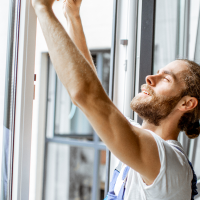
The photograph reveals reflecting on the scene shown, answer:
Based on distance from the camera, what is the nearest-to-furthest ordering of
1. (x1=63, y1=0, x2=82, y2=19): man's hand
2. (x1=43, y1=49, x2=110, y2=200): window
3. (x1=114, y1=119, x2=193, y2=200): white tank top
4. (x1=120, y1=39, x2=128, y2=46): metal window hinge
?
(x1=114, y1=119, x2=193, y2=200): white tank top < (x1=63, y1=0, x2=82, y2=19): man's hand < (x1=120, y1=39, x2=128, y2=46): metal window hinge < (x1=43, y1=49, x2=110, y2=200): window

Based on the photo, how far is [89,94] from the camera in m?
0.65

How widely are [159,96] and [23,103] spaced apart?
57 cm

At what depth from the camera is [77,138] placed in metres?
3.49

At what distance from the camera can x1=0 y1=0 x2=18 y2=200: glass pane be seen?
0.81 metres

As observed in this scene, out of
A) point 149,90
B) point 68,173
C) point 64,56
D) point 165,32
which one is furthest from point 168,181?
Result: point 68,173

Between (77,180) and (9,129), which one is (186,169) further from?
(77,180)

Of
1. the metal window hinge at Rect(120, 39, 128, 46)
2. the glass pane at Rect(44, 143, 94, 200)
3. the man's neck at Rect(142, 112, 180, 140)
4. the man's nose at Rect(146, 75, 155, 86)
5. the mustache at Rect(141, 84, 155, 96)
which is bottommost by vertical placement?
the glass pane at Rect(44, 143, 94, 200)

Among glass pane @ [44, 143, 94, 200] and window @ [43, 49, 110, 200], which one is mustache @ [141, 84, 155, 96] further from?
glass pane @ [44, 143, 94, 200]

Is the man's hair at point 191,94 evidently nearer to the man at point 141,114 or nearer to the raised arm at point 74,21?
the man at point 141,114

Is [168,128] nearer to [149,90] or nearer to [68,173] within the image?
[149,90]

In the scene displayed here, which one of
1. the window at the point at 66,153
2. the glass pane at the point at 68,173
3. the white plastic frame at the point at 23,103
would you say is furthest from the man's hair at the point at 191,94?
the glass pane at the point at 68,173

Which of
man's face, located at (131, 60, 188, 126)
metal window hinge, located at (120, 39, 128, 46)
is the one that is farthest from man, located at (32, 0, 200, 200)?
metal window hinge, located at (120, 39, 128, 46)

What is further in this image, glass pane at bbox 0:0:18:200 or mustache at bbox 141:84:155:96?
mustache at bbox 141:84:155:96

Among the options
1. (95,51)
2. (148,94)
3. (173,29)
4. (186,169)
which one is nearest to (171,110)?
(148,94)
